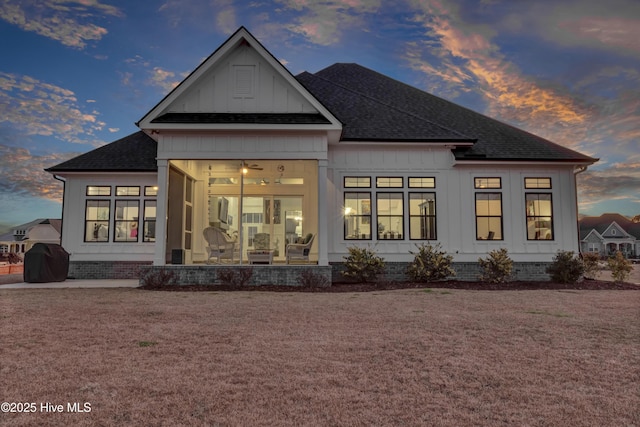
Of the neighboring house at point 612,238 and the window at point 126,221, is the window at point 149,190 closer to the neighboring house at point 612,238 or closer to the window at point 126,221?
the window at point 126,221

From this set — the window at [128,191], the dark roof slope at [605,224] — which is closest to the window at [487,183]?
the window at [128,191]

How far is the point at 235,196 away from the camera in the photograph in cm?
1644

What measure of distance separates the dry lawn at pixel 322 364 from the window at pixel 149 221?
23.3ft

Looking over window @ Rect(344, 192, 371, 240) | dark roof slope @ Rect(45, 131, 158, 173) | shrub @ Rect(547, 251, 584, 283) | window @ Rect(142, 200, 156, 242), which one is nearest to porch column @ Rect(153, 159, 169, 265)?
dark roof slope @ Rect(45, 131, 158, 173)

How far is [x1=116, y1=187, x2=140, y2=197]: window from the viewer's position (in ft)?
50.5

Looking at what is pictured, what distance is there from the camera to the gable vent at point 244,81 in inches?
512

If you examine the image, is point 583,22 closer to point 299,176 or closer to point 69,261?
point 299,176

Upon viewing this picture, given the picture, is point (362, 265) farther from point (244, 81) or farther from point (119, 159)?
point (119, 159)

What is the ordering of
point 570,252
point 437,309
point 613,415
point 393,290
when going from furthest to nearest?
point 570,252 → point 393,290 → point 437,309 → point 613,415

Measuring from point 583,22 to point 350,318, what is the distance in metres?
13.0

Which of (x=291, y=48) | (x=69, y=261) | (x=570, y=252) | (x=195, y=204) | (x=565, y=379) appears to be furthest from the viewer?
(x=291, y=48)

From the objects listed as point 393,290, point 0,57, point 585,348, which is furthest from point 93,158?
point 585,348

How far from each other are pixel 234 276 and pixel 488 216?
8.39 m

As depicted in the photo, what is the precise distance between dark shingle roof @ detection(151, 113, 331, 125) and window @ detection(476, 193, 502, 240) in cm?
592
